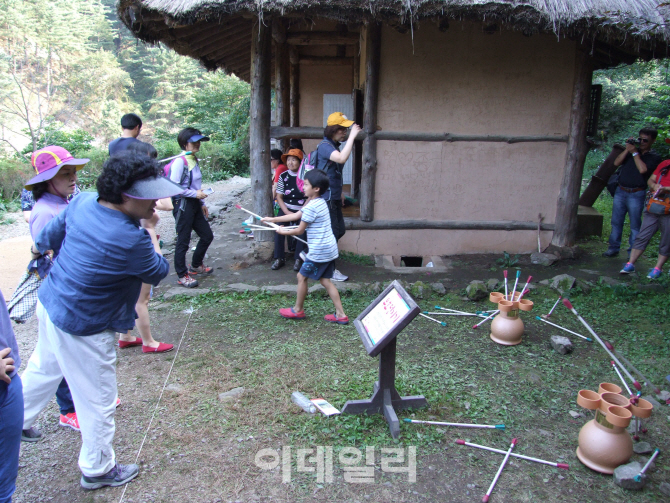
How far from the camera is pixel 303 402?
322 cm

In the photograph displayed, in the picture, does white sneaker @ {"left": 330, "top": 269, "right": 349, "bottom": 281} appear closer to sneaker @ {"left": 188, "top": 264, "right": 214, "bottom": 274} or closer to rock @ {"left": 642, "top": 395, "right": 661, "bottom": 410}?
sneaker @ {"left": 188, "top": 264, "right": 214, "bottom": 274}

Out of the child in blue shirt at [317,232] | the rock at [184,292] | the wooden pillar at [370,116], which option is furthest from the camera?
the wooden pillar at [370,116]

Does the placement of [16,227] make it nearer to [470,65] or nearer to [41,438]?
[41,438]

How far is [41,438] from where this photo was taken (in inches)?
116

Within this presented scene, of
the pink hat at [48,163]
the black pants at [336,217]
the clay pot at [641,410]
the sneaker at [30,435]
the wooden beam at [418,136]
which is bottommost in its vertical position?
the sneaker at [30,435]

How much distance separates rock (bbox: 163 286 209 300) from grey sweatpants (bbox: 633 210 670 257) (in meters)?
5.32

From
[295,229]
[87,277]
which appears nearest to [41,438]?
[87,277]

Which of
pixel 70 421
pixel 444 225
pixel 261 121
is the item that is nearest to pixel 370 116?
pixel 261 121

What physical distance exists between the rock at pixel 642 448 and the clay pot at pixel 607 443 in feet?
0.59

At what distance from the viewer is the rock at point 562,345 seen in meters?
3.99

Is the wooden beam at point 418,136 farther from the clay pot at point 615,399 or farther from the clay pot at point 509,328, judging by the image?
the clay pot at point 615,399

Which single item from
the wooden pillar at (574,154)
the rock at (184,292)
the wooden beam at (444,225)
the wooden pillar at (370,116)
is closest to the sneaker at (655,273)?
the wooden pillar at (574,154)

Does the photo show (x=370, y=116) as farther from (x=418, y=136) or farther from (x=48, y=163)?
(x=48, y=163)

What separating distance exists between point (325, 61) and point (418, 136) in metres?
5.12
